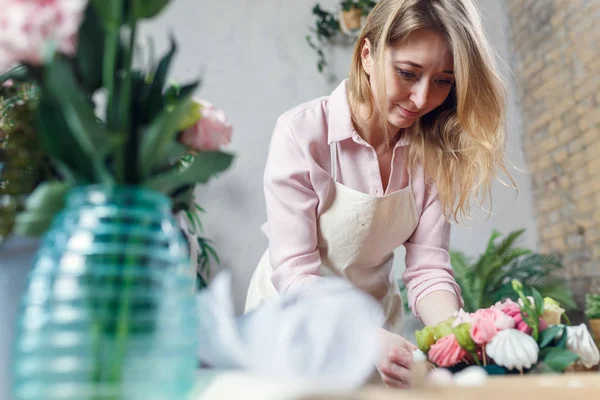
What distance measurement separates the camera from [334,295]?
538mm

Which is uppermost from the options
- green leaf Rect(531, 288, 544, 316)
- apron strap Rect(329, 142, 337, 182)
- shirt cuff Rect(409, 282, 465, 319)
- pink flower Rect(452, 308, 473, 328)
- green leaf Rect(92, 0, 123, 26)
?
green leaf Rect(92, 0, 123, 26)

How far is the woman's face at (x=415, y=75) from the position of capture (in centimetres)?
148

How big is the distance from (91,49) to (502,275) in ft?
12.0

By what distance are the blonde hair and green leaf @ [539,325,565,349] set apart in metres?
0.52

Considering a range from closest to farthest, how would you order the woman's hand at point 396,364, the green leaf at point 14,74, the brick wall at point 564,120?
the green leaf at point 14,74 < the woman's hand at point 396,364 < the brick wall at point 564,120

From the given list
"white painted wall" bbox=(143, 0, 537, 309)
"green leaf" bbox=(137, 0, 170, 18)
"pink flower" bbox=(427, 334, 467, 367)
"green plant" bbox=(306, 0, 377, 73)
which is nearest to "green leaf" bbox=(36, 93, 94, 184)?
"green leaf" bbox=(137, 0, 170, 18)

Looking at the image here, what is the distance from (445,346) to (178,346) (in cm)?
64

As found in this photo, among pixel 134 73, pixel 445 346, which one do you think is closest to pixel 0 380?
pixel 134 73

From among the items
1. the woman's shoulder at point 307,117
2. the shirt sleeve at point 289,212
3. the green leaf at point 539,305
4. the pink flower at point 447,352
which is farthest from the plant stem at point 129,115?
the woman's shoulder at point 307,117

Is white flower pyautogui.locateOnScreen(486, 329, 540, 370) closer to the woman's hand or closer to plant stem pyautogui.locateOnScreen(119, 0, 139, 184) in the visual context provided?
the woman's hand

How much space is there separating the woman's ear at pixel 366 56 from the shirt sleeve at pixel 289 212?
0.28m

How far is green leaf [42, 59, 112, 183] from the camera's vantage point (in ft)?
1.53

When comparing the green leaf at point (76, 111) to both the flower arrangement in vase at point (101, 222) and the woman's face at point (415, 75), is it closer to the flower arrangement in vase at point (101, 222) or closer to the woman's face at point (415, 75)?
the flower arrangement in vase at point (101, 222)

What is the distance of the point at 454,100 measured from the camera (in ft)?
5.51
